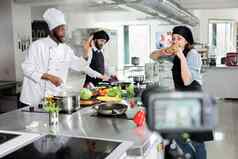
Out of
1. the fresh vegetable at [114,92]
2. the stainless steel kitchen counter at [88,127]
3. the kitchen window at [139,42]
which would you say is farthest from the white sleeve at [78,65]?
the kitchen window at [139,42]

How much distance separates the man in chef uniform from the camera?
7.88 ft

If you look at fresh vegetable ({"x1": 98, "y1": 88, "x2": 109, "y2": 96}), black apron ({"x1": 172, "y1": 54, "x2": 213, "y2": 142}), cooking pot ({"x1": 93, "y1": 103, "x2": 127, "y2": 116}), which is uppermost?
black apron ({"x1": 172, "y1": 54, "x2": 213, "y2": 142})

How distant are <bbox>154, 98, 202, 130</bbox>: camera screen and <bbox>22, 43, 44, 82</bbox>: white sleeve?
2.12m

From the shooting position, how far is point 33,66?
2.42 m

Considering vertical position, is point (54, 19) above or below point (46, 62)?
above

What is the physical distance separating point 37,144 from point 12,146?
0.36 ft

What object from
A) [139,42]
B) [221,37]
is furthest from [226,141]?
[139,42]

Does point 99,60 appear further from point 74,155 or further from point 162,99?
point 162,99

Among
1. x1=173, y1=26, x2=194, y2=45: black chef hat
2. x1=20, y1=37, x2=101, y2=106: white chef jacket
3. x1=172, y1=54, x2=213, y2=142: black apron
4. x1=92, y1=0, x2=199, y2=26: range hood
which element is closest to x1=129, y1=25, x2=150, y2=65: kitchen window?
x1=92, y1=0, x2=199, y2=26: range hood

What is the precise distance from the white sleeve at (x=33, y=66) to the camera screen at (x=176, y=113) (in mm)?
2115

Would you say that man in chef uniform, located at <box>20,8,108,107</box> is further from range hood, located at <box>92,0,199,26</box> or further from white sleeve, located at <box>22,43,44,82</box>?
range hood, located at <box>92,0,199,26</box>

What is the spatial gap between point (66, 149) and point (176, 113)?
1.05 metres

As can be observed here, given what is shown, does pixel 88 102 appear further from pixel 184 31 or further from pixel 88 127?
pixel 184 31

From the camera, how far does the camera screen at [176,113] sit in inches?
12.1
